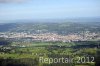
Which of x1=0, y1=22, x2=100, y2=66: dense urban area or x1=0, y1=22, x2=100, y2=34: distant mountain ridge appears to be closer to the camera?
x1=0, y1=22, x2=100, y2=66: dense urban area

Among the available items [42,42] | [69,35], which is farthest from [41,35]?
[69,35]

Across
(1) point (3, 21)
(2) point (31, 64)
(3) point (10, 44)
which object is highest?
(1) point (3, 21)

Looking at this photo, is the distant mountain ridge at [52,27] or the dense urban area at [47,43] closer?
the dense urban area at [47,43]

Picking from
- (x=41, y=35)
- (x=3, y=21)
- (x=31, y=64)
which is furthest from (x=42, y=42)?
(x=3, y=21)

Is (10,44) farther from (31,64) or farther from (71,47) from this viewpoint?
(71,47)

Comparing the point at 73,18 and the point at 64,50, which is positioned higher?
the point at 73,18

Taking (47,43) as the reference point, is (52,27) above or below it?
above

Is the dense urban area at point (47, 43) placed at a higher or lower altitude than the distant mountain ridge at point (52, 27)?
Answer: lower

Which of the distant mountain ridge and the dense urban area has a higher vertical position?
the distant mountain ridge

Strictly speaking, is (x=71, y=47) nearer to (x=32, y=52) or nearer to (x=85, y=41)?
(x=85, y=41)
